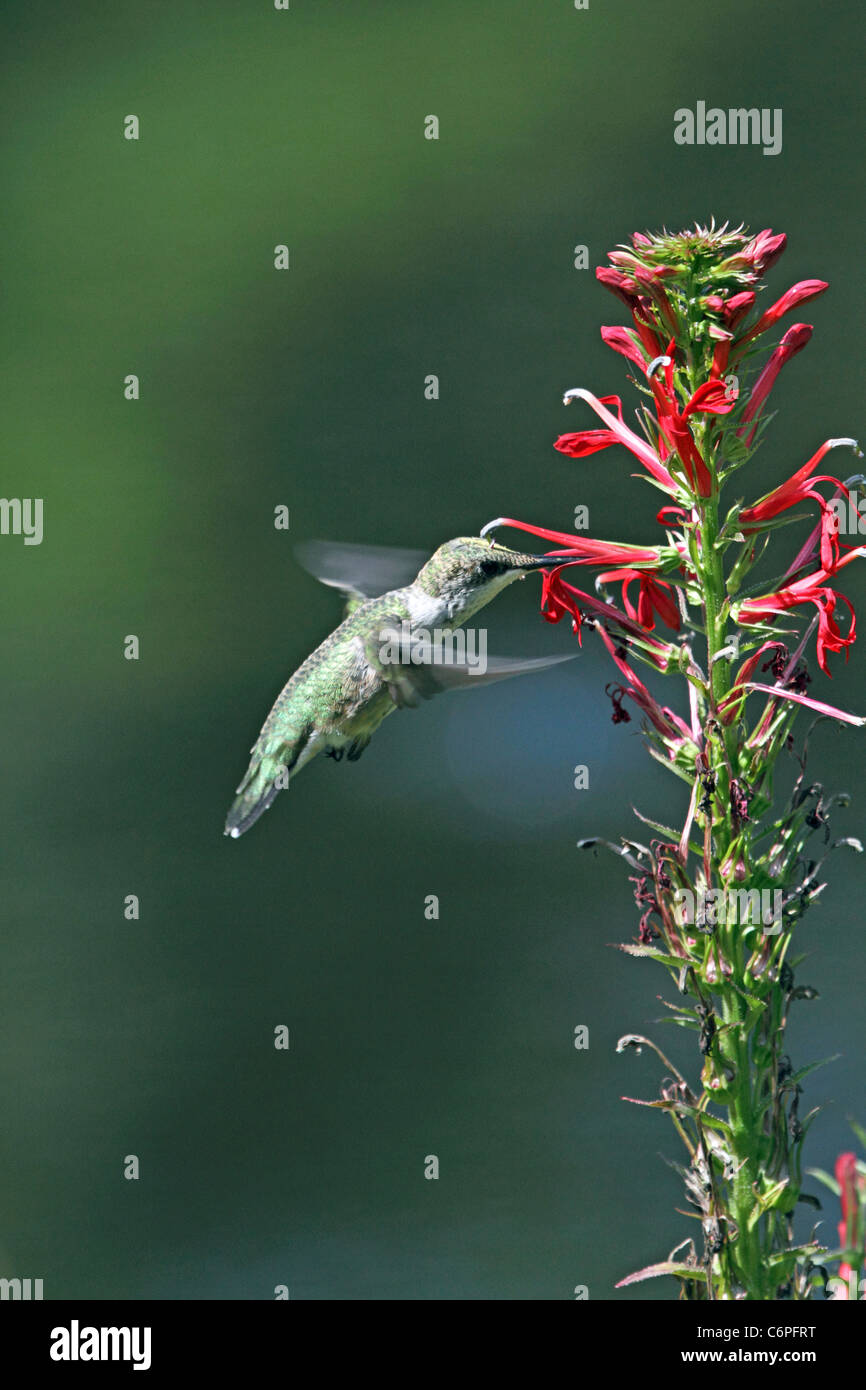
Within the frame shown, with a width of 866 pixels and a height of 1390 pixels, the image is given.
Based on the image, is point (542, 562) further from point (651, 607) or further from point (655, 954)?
point (655, 954)

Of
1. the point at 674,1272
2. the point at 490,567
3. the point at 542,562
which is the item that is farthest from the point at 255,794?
the point at 674,1272

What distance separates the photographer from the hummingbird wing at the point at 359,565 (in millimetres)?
1589

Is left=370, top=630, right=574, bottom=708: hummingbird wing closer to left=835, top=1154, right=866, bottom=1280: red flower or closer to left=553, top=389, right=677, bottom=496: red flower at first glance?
left=553, top=389, right=677, bottom=496: red flower

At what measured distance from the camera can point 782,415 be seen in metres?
2.81

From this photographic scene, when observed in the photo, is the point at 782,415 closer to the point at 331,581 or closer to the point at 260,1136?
the point at 331,581

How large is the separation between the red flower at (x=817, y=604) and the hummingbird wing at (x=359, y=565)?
73cm

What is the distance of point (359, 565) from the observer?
161 centimetres

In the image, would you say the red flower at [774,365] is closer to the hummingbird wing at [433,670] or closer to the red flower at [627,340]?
the red flower at [627,340]

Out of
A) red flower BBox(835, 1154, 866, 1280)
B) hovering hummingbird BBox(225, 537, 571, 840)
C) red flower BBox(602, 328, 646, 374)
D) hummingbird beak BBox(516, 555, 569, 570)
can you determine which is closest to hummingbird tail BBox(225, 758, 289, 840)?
hovering hummingbird BBox(225, 537, 571, 840)

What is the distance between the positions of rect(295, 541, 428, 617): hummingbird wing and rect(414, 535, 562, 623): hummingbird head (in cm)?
22

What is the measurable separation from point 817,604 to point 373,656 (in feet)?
2.07

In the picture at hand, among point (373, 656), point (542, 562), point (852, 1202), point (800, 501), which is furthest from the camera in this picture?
point (373, 656)

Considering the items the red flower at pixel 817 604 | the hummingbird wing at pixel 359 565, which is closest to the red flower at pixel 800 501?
the red flower at pixel 817 604

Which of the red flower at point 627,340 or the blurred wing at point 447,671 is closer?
the red flower at point 627,340
